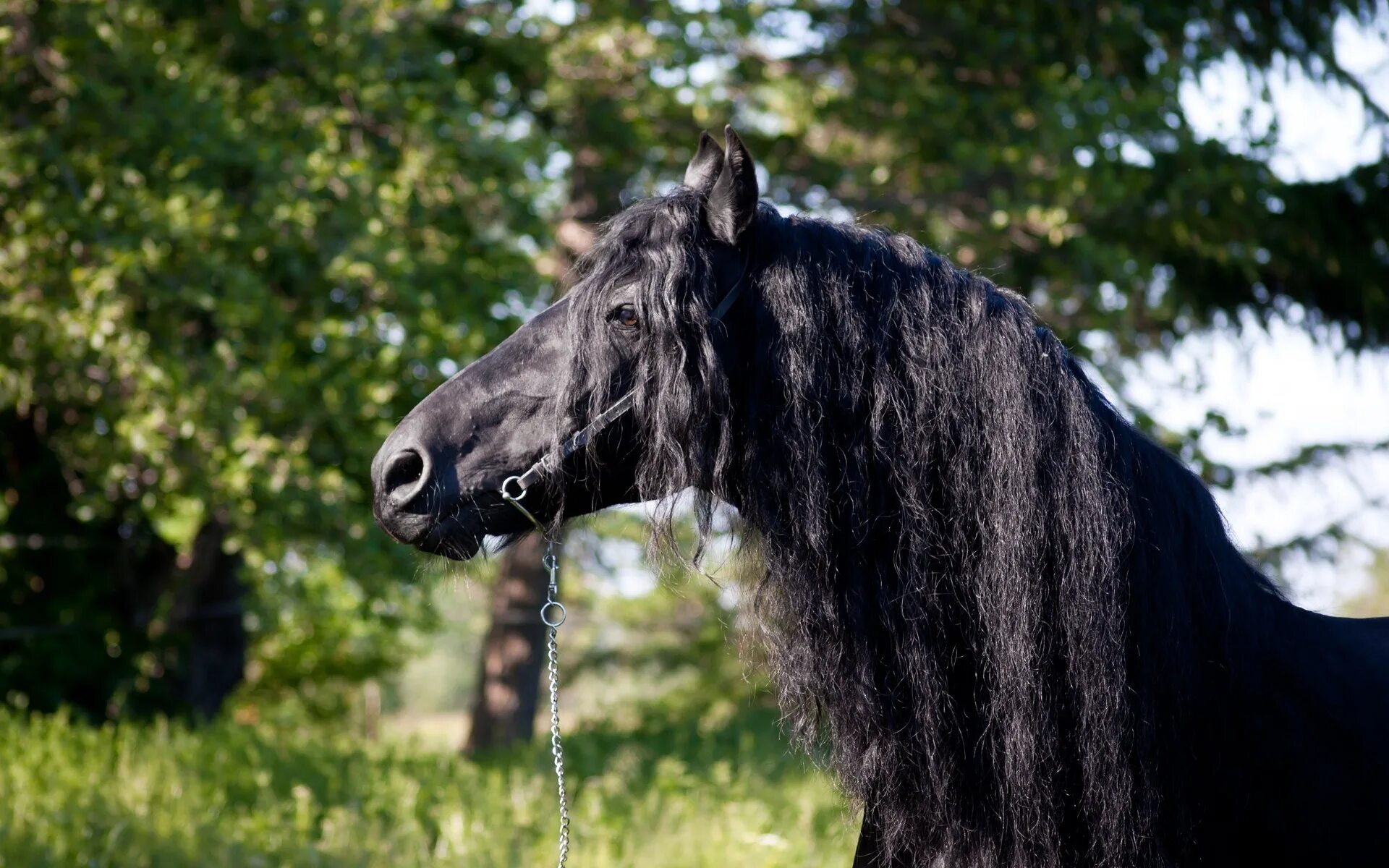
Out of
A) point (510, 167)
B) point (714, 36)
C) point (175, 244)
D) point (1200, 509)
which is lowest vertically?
point (1200, 509)

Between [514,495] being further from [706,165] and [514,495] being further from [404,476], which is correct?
[706,165]

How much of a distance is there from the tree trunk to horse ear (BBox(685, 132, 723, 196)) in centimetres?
869

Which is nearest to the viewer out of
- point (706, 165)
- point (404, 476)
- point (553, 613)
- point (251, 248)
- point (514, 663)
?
point (404, 476)

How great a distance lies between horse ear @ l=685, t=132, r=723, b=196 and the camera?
7.59 feet

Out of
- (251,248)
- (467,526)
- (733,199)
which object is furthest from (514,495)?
(251,248)

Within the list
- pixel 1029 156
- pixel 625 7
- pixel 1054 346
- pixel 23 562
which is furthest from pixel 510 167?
pixel 1054 346

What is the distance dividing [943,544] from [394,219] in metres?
5.58

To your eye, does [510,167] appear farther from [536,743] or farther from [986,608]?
[986,608]

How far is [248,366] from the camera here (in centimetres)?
669

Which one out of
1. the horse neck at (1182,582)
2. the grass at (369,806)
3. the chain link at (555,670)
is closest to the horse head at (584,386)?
the chain link at (555,670)

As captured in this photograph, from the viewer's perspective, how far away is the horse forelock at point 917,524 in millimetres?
2045

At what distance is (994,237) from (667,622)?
25.1ft

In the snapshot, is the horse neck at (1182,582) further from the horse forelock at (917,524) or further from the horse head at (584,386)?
the horse head at (584,386)

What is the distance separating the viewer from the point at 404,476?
2227mm
